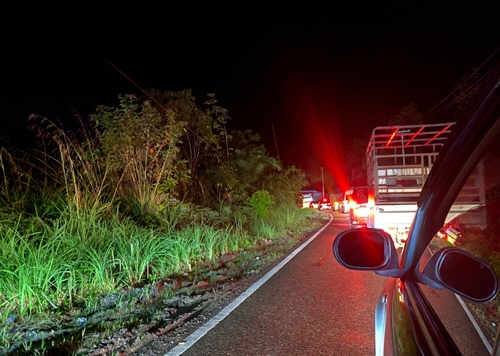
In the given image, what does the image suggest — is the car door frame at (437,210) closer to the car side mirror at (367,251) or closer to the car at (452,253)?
the car at (452,253)

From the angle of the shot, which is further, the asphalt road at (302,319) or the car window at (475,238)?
the asphalt road at (302,319)

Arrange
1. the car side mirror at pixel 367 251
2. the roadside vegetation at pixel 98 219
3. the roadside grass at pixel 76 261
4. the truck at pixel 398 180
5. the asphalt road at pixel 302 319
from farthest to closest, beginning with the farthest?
the truck at pixel 398 180
the roadside vegetation at pixel 98 219
the roadside grass at pixel 76 261
the asphalt road at pixel 302 319
the car side mirror at pixel 367 251

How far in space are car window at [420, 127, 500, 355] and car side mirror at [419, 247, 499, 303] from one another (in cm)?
3

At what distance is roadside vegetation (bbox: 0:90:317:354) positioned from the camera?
5.06 meters

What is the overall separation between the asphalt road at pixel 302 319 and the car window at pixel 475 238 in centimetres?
210

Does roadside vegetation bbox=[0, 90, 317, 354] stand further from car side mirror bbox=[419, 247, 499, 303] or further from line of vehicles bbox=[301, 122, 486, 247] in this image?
car side mirror bbox=[419, 247, 499, 303]

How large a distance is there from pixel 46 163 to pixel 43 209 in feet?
3.53

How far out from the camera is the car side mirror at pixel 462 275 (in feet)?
5.22

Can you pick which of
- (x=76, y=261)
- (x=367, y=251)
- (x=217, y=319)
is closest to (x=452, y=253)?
(x=367, y=251)

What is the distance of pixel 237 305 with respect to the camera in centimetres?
544

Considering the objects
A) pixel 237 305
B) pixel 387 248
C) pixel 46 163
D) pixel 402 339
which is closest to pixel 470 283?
pixel 402 339

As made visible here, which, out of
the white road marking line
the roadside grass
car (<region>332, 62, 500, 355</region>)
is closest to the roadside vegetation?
the roadside grass

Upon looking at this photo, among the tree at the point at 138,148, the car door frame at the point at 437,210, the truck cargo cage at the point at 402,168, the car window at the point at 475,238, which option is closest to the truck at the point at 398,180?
the truck cargo cage at the point at 402,168

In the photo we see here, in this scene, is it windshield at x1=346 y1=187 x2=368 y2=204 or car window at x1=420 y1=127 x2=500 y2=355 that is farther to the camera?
windshield at x1=346 y1=187 x2=368 y2=204
